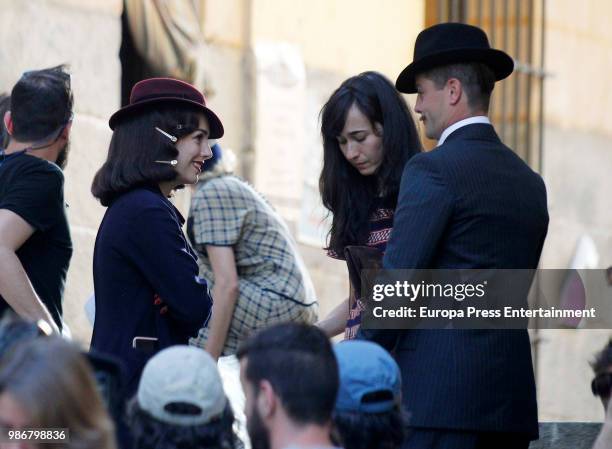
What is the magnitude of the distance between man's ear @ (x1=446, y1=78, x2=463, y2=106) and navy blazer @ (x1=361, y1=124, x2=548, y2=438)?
0.66 feet

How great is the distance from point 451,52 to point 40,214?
147 cm

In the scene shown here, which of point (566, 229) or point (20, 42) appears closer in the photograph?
point (20, 42)

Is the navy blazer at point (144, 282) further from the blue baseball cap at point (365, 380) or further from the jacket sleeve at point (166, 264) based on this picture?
the blue baseball cap at point (365, 380)

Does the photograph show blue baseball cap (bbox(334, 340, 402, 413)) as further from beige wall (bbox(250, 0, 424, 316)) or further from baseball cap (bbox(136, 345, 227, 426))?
beige wall (bbox(250, 0, 424, 316))

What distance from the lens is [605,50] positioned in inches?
516

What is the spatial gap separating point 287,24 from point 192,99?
4.74 metres

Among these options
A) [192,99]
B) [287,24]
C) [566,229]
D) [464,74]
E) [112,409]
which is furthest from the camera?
[566,229]

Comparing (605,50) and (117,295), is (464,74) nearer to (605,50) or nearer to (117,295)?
(117,295)

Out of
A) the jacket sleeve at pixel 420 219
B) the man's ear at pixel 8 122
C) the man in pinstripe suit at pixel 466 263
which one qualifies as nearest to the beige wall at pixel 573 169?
the man's ear at pixel 8 122

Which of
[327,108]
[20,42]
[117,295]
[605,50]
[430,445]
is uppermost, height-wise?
[605,50]

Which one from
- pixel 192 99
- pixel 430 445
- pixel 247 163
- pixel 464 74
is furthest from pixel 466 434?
pixel 247 163

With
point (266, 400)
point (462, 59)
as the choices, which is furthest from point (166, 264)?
point (266, 400)

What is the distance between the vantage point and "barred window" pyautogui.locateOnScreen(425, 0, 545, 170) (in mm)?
12094

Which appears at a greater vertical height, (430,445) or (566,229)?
(566,229)
